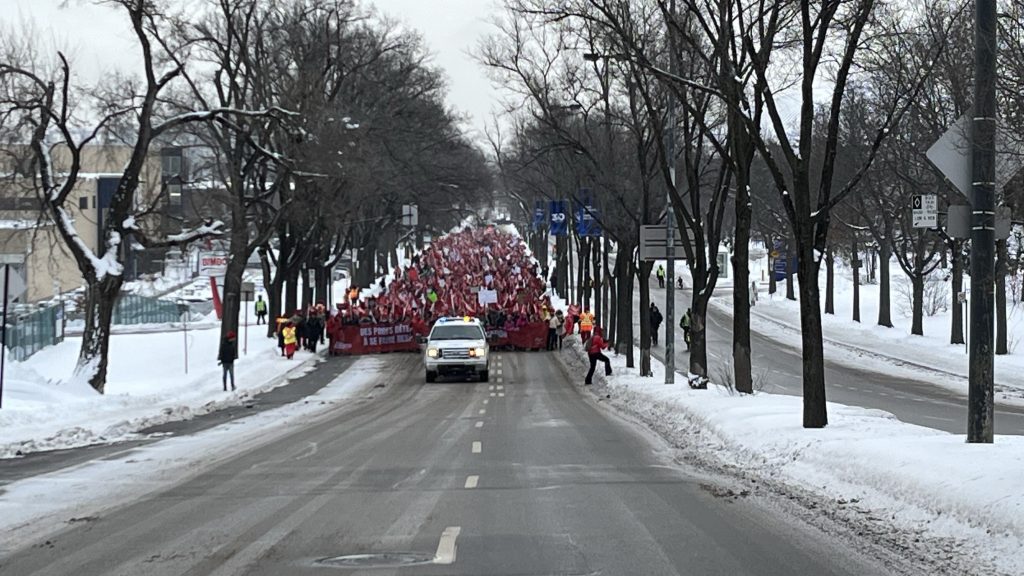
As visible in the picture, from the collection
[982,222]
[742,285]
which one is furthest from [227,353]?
[982,222]

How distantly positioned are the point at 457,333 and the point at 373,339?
484 inches

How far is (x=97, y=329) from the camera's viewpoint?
96.5ft

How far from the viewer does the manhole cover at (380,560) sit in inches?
356

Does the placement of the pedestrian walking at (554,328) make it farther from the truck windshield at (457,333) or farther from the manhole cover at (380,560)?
the manhole cover at (380,560)

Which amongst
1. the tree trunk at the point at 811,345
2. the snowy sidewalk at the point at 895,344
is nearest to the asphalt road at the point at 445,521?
the tree trunk at the point at 811,345

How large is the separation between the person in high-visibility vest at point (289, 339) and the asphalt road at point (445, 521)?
1009 inches

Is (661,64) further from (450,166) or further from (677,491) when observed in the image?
(450,166)

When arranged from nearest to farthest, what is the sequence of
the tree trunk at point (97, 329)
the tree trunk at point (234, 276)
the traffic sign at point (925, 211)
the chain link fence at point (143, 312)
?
the traffic sign at point (925, 211) → the tree trunk at point (97, 329) → the tree trunk at point (234, 276) → the chain link fence at point (143, 312)

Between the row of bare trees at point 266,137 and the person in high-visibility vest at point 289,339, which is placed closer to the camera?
the row of bare trees at point 266,137

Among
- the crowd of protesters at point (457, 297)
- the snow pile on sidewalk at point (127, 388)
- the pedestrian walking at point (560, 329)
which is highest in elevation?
the crowd of protesters at point (457, 297)

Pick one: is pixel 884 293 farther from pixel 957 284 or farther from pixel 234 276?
pixel 234 276

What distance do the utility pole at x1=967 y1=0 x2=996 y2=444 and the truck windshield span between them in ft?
85.0

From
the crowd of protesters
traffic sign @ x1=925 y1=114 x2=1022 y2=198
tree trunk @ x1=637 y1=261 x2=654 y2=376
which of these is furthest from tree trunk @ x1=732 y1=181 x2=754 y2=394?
the crowd of protesters

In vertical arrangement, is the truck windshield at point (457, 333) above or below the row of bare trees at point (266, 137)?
below
